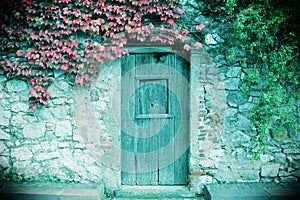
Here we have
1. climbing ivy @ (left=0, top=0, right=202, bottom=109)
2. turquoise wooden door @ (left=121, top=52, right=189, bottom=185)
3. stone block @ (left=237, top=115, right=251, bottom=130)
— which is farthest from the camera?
turquoise wooden door @ (left=121, top=52, right=189, bottom=185)

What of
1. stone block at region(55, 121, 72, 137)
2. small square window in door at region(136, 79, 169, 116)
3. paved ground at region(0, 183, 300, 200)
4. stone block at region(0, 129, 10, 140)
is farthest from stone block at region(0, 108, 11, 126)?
small square window in door at region(136, 79, 169, 116)

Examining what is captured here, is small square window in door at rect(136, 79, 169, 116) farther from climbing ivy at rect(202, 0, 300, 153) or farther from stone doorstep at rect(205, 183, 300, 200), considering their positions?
stone doorstep at rect(205, 183, 300, 200)

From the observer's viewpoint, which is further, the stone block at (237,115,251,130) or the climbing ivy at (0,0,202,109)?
the stone block at (237,115,251,130)

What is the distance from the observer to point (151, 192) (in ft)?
10.7

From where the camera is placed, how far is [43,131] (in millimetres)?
3166

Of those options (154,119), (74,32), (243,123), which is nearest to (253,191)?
(243,123)

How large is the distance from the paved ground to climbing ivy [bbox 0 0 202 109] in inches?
41.4

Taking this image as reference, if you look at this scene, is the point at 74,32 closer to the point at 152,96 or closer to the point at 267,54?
the point at 152,96

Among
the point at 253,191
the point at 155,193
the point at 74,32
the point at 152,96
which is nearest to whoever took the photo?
the point at 253,191

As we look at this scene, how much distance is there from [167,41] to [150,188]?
6.56ft

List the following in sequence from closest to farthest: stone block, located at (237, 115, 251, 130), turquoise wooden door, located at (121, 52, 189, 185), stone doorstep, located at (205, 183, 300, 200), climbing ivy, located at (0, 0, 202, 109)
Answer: stone doorstep, located at (205, 183, 300, 200) < climbing ivy, located at (0, 0, 202, 109) < stone block, located at (237, 115, 251, 130) < turquoise wooden door, located at (121, 52, 189, 185)

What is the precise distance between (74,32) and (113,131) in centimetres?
136

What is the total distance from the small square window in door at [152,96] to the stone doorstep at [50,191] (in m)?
1.18

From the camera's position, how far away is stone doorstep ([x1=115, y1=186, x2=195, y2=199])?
3.19m
